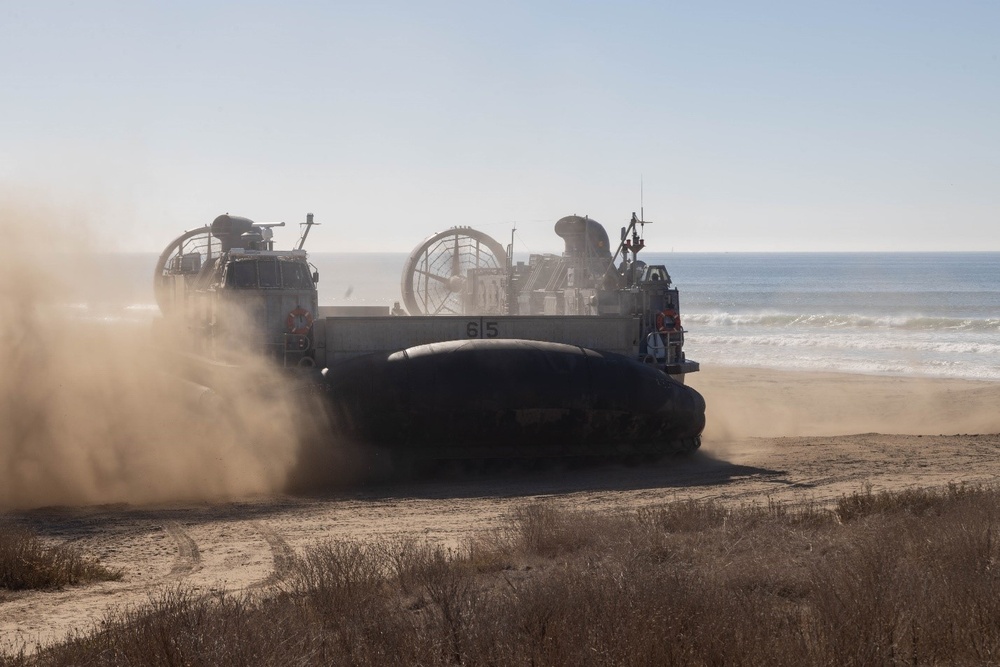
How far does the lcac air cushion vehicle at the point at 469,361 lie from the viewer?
11938mm

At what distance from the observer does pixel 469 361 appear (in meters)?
12.1

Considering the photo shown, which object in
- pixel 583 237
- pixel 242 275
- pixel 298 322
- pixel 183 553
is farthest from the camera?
pixel 583 237

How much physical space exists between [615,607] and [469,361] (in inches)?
273

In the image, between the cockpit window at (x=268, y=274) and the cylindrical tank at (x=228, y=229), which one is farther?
the cylindrical tank at (x=228, y=229)

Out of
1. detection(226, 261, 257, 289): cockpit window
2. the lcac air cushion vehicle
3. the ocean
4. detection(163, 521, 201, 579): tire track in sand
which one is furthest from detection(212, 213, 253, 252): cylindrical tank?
detection(163, 521, 201, 579): tire track in sand

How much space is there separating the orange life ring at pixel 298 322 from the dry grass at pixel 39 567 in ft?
19.8

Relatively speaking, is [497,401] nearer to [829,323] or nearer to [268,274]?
[268,274]

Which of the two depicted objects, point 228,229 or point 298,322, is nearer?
point 298,322

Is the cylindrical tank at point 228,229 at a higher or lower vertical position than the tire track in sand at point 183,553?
higher

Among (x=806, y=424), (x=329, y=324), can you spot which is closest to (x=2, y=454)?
(x=329, y=324)

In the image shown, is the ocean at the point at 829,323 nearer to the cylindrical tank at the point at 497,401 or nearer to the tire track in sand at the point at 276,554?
the cylindrical tank at the point at 497,401

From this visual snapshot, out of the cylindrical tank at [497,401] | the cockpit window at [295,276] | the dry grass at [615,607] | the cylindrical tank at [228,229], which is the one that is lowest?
the dry grass at [615,607]

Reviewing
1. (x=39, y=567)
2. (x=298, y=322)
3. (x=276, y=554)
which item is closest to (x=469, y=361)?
(x=298, y=322)

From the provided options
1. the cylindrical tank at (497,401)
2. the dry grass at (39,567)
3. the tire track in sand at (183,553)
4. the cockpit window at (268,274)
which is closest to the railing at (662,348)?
the cylindrical tank at (497,401)
